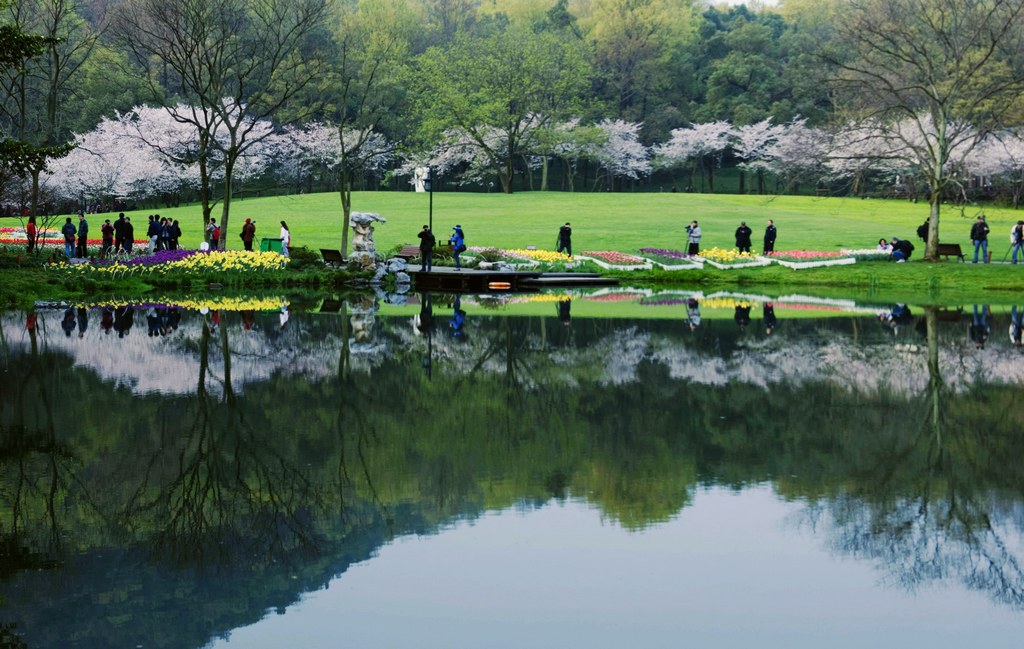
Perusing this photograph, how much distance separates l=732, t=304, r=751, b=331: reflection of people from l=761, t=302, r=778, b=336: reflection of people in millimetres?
387

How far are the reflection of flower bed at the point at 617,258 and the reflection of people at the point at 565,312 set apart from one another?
10598 millimetres

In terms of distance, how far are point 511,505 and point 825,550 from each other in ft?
8.85

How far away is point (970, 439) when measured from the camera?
12.6m

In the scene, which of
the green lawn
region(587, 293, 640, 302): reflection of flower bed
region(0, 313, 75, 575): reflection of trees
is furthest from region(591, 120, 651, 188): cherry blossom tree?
region(0, 313, 75, 575): reflection of trees

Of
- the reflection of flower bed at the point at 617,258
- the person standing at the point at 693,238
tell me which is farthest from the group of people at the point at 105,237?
the person standing at the point at 693,238

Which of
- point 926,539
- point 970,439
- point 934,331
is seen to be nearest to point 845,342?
point 934,331

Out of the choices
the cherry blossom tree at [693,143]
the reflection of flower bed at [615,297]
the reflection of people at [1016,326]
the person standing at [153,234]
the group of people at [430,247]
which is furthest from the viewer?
the cherry blossom tree at [693,143]

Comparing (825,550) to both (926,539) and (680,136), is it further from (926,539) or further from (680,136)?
(680,136)

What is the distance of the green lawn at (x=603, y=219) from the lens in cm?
5275

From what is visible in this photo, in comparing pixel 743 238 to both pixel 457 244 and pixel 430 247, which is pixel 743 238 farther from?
pixel 430 247

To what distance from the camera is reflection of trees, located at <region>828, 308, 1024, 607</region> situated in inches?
323

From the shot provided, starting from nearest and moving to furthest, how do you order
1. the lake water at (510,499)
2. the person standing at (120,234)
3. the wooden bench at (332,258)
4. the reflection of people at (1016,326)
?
the lake water at (510,499), the reflection of people at (1016,326), the wooden bench at (332,258), the person standing at (120,234)

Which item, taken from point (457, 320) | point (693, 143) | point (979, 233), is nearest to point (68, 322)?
point (457, 320)

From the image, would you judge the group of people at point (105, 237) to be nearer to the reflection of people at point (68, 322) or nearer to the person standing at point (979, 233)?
the reflection of people at point (68, 322)
